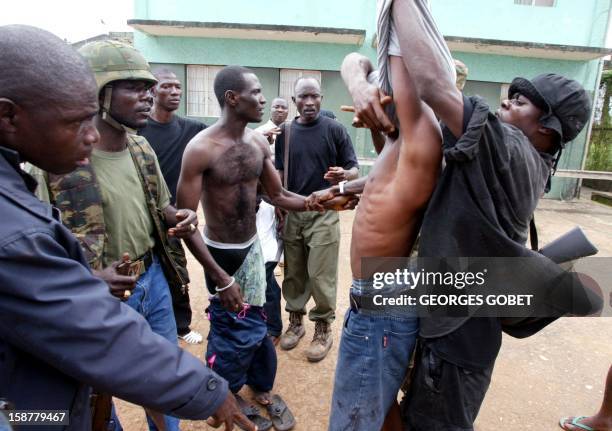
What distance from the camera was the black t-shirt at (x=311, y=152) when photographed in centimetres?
371

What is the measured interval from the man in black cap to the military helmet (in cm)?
104

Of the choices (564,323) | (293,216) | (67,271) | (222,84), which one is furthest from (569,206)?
(67,271)

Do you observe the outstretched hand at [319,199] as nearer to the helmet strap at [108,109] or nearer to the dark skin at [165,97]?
the helmet strap at [108,109]

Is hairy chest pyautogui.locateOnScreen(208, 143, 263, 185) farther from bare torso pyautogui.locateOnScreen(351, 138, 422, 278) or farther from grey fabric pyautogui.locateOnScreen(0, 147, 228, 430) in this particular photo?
grey fabric pyautogui.locateOnScreen(0, 147, 228, 430)

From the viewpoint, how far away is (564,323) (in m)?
3.87

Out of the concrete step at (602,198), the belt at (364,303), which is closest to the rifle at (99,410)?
the belt at (364,303)

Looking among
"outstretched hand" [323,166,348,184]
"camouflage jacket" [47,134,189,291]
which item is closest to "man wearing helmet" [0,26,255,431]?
"camouflage jacket" [47,134,189,291]

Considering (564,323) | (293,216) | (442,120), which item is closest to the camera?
(442,120)

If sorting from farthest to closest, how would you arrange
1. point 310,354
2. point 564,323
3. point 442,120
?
1. point 564,323
2. point 310,354
3. point 442,120

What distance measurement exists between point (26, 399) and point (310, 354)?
242 cm

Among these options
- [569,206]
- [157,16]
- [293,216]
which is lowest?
[569,206]

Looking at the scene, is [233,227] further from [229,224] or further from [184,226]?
[184,226]

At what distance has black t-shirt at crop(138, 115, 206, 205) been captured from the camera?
11.6ft

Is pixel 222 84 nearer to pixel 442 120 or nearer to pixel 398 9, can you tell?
pixel 398 9
